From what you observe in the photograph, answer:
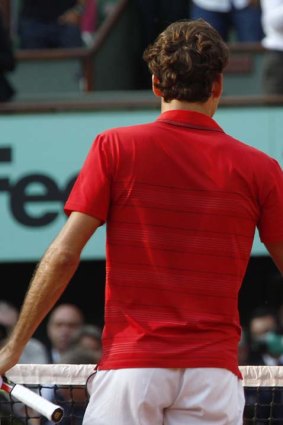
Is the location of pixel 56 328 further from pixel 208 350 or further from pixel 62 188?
pixel 208 350

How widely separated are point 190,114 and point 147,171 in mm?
247

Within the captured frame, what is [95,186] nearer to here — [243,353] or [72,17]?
[243,353]

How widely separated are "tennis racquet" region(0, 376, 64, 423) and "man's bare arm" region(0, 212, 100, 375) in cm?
14

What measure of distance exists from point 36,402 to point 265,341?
573cm

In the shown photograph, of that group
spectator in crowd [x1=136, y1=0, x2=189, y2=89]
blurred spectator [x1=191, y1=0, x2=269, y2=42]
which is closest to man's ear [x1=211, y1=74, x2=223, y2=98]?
blurred spectator [x1=191, y1=0, x2=269, y2=42]

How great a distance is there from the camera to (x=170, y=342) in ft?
12.1

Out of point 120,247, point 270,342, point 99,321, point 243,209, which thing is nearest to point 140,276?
point 120,247

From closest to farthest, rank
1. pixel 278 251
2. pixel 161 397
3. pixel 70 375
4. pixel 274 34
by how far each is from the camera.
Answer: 1. pixel 161 397
2. pixel 278 251
3. pixel 70 375
4. pixel 274 34

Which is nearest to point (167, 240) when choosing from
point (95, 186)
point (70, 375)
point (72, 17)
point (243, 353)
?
point (95, 186)

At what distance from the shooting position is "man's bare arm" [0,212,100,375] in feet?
12.1

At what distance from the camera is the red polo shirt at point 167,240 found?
3705mm

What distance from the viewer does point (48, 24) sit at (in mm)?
11914

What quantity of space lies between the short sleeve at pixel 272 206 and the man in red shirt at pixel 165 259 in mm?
67

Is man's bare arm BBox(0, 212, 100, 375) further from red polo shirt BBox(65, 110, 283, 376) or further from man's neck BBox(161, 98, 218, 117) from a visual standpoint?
man's neck BBox(161, 98, 218, 117)
